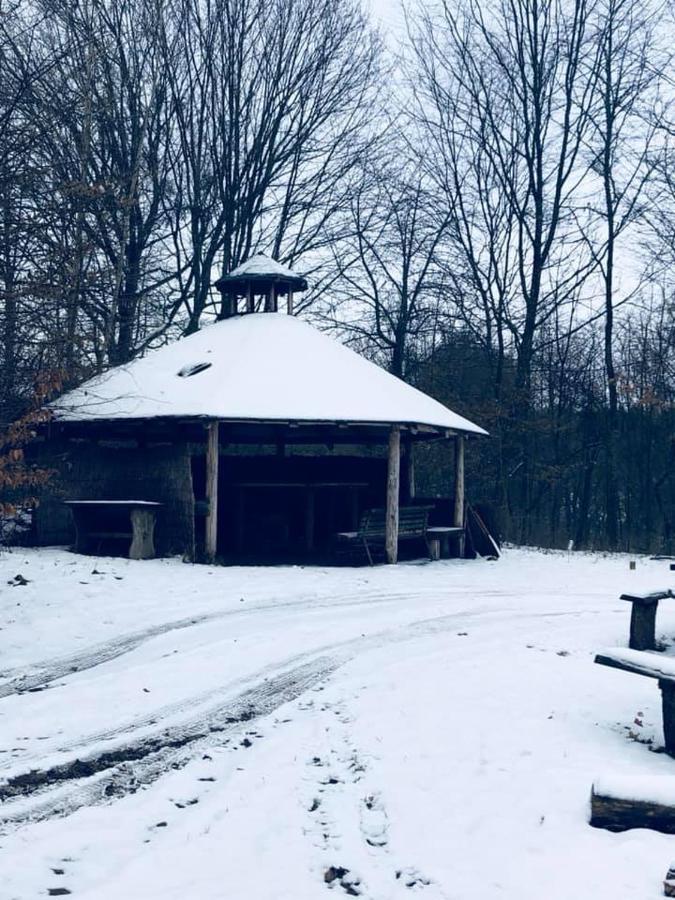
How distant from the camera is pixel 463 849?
4.28 m

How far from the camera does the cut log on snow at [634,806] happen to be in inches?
172

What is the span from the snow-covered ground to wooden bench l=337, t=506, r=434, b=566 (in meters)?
5.10

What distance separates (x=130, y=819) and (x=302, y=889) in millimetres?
1184

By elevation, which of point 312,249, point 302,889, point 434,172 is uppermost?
point 434,172

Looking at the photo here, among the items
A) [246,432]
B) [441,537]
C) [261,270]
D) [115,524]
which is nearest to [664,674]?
[441,537]

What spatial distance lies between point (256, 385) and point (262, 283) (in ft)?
16.2

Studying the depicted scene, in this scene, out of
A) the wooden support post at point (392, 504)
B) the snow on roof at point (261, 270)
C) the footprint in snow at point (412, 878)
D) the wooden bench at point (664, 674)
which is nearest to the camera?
the footprint in snow at point (412, 878)

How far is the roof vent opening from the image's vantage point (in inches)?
691

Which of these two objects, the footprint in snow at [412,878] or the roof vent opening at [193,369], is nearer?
the footprint in snow at [412,878]

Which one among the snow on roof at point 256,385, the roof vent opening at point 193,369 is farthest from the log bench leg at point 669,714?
the roof vent opening at point 193,369

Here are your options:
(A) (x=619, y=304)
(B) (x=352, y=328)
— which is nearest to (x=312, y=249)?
(B) (x=352, y=328)

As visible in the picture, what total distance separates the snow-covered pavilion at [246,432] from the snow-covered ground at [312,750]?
5001mm

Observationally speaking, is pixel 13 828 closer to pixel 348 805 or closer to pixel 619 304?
pixel 348 805

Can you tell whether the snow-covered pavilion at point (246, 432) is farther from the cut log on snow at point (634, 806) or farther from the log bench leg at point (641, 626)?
the cut log on snow at point (634, 806)
